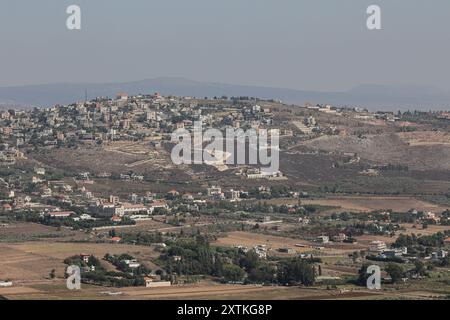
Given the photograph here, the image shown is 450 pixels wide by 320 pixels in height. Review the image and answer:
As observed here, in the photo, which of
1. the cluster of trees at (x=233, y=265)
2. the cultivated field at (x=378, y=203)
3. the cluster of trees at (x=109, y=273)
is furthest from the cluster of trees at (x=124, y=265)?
the cultivated field at (x=378, y=203)

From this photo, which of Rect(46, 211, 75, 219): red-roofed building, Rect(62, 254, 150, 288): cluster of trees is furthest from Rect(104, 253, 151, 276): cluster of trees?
Rect(46, 211, 75, 219): red-roofed building

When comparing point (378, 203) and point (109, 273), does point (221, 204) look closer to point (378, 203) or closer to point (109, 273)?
point (378, 203)

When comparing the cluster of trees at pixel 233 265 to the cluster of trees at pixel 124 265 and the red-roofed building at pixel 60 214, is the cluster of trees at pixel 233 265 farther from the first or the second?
the red-roofed building at pixel 60 214

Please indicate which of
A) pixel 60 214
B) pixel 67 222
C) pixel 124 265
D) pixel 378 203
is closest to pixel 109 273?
pixel 124 265

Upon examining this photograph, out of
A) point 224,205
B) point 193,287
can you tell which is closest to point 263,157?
point 224,205

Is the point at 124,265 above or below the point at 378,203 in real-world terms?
above

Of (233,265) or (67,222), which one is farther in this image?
(67,222)
